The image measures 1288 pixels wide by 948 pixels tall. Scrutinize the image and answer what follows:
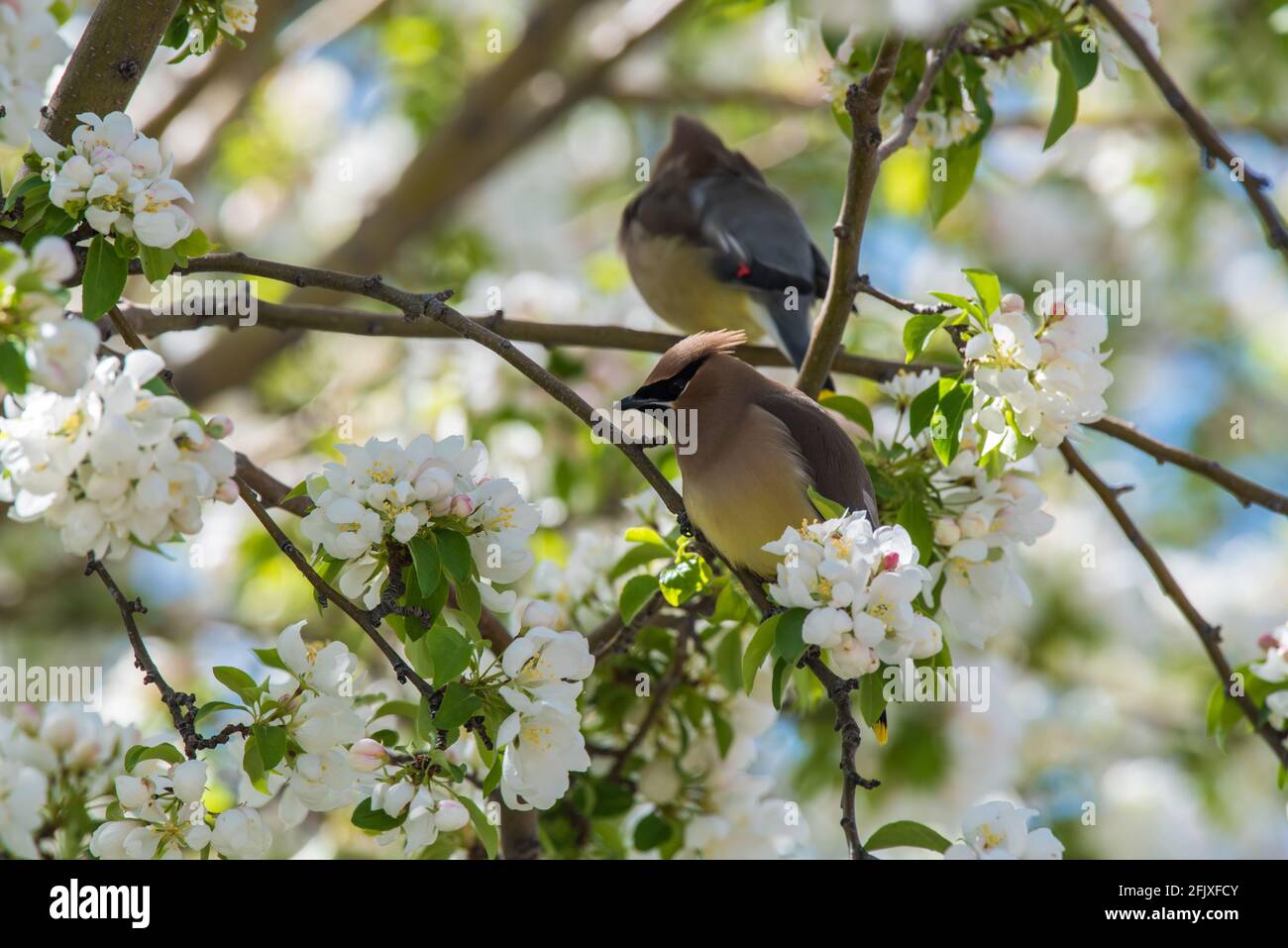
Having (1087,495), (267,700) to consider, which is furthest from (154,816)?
(1087,495)

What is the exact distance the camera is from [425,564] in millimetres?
2121

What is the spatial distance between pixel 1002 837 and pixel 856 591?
0.58 meters

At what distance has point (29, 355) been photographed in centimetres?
177

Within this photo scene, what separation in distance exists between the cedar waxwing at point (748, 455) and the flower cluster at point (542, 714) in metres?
0.70

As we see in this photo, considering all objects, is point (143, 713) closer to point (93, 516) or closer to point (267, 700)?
point (267, 700)

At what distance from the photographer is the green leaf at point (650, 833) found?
125 inches

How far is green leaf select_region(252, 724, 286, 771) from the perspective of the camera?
2.11m

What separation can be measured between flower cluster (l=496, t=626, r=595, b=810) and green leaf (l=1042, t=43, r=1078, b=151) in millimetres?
1526

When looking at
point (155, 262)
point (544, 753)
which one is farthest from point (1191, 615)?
point (155, 262)

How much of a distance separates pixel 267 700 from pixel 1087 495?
5113 mm

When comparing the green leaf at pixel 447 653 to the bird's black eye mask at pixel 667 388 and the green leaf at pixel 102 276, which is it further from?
the bird's black eye mask at pixel 667 388

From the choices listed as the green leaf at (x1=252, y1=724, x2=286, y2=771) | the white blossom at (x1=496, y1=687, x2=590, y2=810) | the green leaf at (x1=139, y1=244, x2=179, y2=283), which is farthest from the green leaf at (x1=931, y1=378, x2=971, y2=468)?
the green leaf at (x1=139, y1=244, x2=179, y2=283)

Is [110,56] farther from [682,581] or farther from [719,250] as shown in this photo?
[719,250]

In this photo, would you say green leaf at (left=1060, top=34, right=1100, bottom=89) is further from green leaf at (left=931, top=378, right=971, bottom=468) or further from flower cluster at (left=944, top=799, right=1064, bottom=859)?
flower cluster at (left=944, top=799, right=1064, bottom=859)
